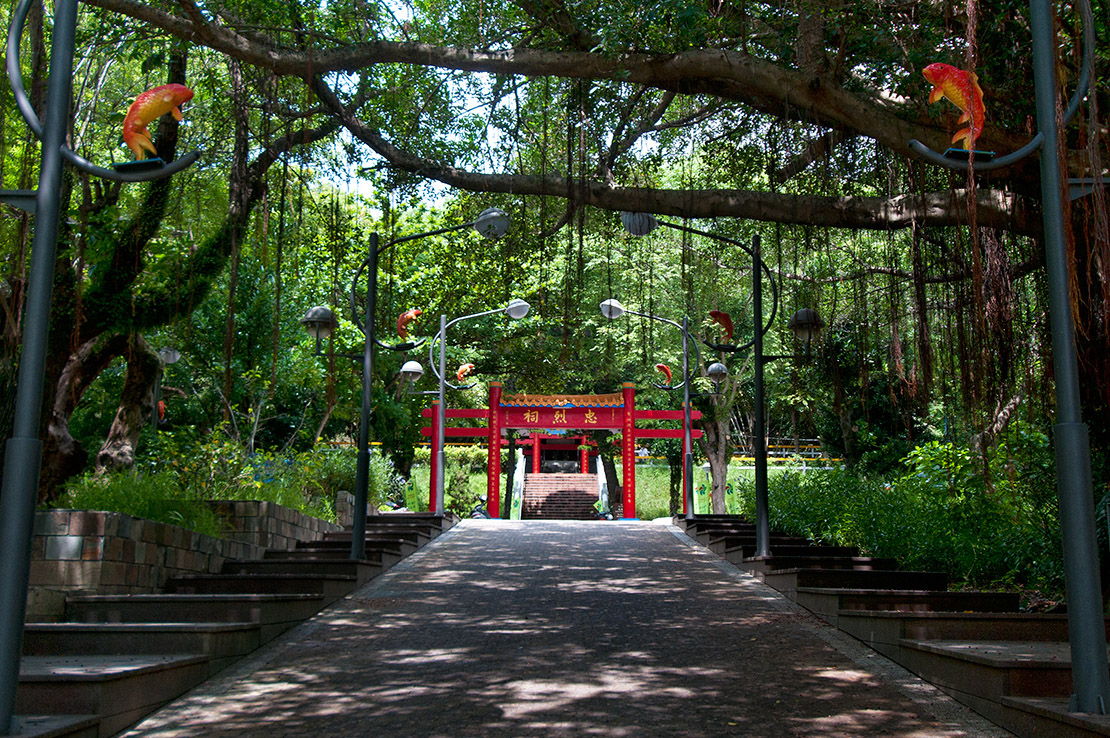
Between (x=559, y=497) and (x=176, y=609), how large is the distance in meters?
25.2

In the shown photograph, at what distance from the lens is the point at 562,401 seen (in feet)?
82.3

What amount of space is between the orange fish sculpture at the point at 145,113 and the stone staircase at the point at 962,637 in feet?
19.2

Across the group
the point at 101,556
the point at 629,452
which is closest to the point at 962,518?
the point at 101,556

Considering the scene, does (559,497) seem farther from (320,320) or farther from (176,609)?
A: (176,609)

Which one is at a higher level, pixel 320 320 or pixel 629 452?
pixel 320 320

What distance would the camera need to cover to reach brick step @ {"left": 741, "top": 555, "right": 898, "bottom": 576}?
33.0 feet

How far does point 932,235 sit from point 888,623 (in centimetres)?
393

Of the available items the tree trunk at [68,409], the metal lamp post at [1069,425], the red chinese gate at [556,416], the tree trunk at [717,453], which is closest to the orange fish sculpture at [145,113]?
the metal lamp post at [1069,425]

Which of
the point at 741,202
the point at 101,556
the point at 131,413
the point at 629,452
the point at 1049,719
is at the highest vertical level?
the point at 741,202

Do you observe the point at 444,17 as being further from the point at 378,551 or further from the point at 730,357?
the point at 730,357

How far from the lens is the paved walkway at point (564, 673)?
5.14 meters

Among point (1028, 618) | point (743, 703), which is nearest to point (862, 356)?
point (1028, 618)

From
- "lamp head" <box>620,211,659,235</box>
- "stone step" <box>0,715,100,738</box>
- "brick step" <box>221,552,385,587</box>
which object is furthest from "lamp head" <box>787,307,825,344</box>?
"stone step" <box>0,715,100,738</box>

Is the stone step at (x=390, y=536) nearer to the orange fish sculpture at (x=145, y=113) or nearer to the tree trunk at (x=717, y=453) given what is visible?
the orange fish sculpture at (x=145, y=113)
